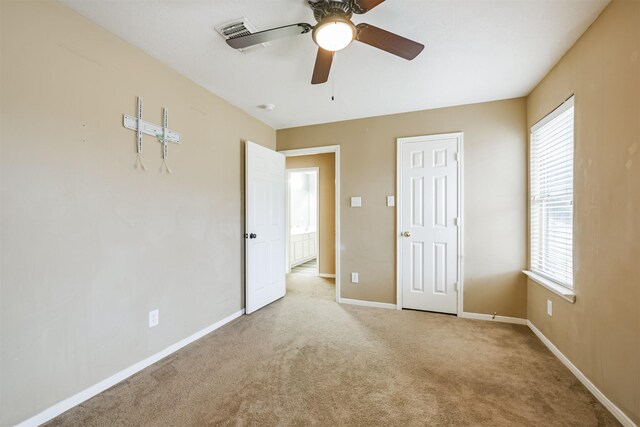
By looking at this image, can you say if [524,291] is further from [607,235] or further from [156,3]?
[156,3]

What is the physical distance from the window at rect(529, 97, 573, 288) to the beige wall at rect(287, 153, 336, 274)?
3171mm

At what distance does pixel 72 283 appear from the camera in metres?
1.71

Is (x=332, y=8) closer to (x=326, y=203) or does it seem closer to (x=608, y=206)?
(x=608, y=206)

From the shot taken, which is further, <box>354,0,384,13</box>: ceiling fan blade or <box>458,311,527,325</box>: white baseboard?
<box>458,311,527,325</box>: white baseboard

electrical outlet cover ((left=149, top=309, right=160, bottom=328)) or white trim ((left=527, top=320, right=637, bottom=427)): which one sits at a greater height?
electrical outlet cover ((left=149, top=309, right=160, bottom=328))

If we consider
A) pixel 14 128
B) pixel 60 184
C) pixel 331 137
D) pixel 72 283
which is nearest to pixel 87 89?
pixel 14 128

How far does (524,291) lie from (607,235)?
153cm

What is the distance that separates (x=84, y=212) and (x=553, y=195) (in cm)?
373

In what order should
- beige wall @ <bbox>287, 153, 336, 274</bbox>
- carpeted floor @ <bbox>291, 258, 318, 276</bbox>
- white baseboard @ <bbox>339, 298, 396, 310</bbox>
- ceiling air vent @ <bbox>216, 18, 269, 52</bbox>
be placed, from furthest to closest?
carpeted floor @ <bbox>291, 258, 318, 276</bbox>, beige wall @ <bbox>287, 153, 336, 274</bbox>, white baseboard @ <bbox>339, 298, 396, 310</bbox>, ceiling air vent @ <bbox>216, 18, 269, 52</bbox>

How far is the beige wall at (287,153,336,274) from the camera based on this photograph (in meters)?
5.33

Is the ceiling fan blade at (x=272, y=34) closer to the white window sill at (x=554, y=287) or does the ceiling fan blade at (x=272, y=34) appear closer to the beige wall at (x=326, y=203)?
the white window sill at (x=554, y=287)

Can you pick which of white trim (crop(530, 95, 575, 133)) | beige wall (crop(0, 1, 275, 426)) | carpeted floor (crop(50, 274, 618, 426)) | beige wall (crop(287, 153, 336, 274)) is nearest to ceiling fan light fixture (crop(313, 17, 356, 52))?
beige wall (crop(0, 1, 275, 426))

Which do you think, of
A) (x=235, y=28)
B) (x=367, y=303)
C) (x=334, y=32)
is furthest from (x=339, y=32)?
(x=367, y=303)

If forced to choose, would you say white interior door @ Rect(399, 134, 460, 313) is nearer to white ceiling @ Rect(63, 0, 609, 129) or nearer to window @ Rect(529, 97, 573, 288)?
white ceiling @ Rect(63, 0, 609, 129)
